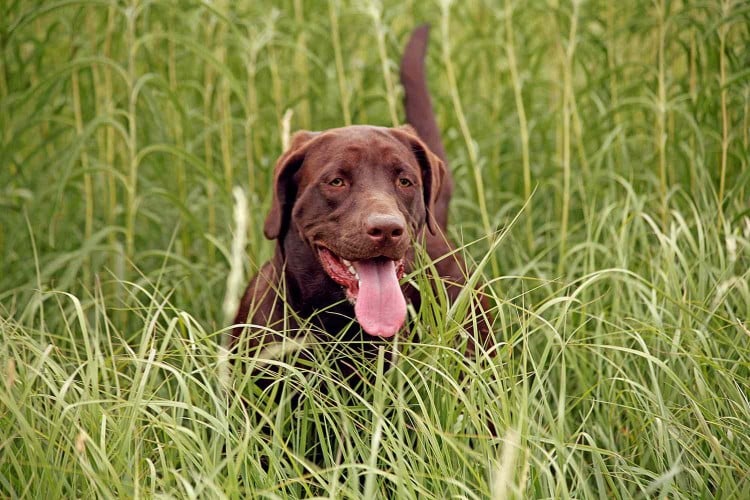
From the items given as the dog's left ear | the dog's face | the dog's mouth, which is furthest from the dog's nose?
the dog's left ear

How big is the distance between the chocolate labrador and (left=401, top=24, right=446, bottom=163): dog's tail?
632 mm

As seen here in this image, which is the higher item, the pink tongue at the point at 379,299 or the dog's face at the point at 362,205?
the dog's face at the point at 362,205

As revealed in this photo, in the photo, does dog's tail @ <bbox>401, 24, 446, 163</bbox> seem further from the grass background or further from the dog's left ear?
the dog's left ear

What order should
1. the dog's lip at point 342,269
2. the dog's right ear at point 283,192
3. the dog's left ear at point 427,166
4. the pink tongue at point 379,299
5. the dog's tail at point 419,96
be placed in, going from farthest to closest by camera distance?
the dog's tail at point 419,96, the dog's left ear at point 427,166, the dog's right ear at point 283,192, the dog's lip at point 342,269, the pink tongue at point 379,299

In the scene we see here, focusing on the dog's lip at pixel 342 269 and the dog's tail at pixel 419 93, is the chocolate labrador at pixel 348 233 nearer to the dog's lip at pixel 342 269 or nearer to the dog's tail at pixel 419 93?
the dog's lip at pixel 342 269

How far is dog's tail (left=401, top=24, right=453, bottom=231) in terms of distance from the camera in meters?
3.80

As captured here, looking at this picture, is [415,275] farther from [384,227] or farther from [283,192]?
[283,192]

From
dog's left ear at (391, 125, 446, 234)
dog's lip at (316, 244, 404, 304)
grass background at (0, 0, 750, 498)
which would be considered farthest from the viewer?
dog's left ear at (391, 125, 446, 234)

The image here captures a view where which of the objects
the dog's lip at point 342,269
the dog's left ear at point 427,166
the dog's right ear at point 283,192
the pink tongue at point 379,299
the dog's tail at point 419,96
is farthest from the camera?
the dog's tail at point 419,96

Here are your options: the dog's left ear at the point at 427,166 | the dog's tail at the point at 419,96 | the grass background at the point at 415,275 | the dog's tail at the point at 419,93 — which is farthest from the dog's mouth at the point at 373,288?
the dog's tail at the point at 419,93

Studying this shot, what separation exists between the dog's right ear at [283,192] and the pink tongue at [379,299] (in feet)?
1.17

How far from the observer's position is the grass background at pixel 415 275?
7.30 ft

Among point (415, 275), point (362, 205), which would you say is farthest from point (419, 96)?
point (415, 275)

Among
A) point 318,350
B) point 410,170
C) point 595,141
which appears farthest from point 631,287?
point 595,141
